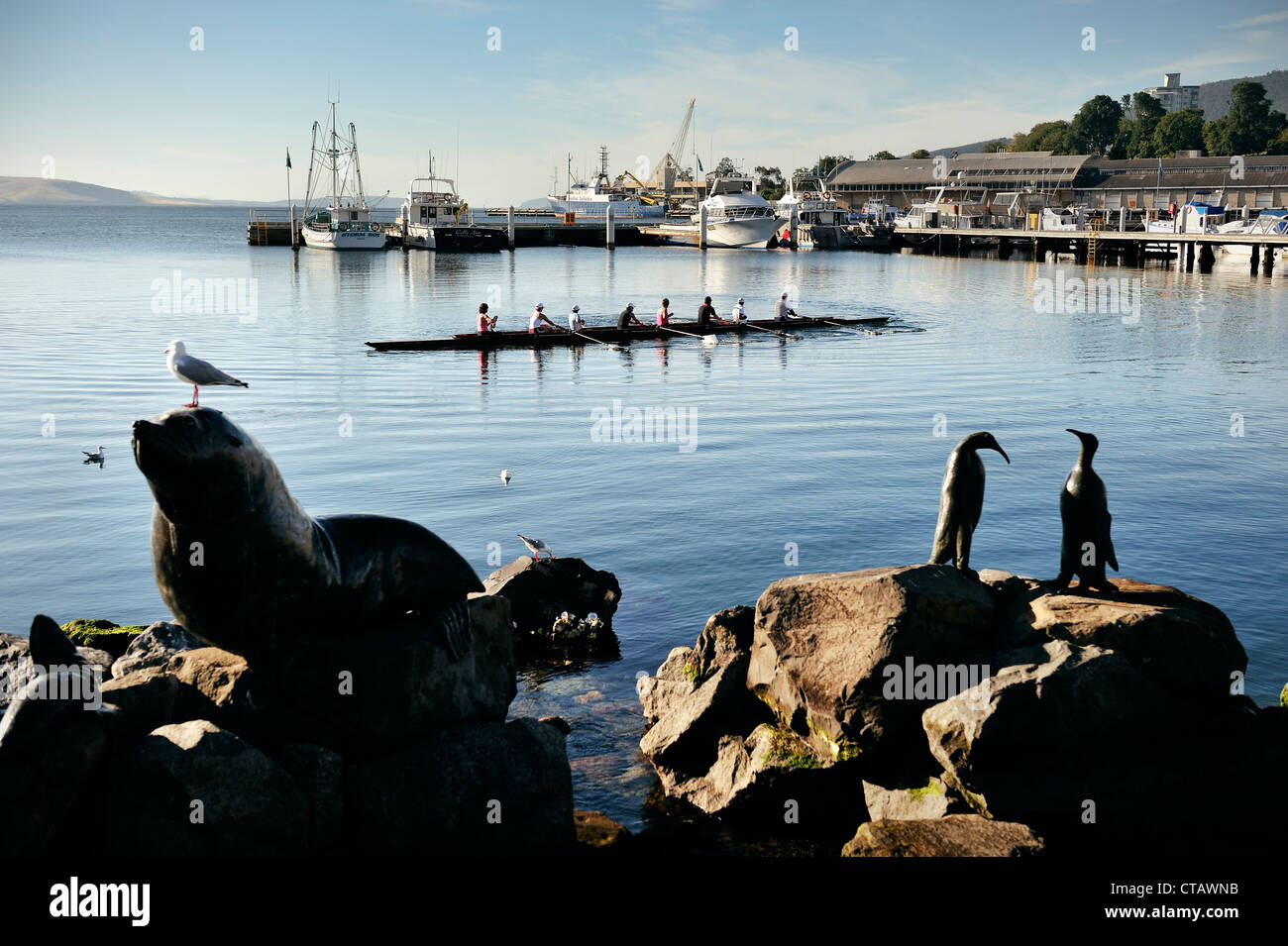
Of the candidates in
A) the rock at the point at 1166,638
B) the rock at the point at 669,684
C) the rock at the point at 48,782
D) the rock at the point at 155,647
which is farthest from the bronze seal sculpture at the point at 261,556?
the rock at the point at 1166,638

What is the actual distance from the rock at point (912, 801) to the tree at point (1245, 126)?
148 metres

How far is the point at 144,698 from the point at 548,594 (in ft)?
20.9

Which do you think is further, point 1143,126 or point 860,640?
point 1143,126

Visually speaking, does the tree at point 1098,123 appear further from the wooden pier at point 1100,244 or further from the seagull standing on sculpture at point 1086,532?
the seagull standing on sculpture at point 1086,532

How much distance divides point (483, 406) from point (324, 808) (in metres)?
20.7

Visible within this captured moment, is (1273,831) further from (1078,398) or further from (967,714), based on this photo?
(1078,398)

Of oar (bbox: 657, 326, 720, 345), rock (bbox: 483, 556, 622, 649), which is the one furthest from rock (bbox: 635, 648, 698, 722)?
oar (bbox: 657, 326, 720, 345)

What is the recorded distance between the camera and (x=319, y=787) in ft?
21.6

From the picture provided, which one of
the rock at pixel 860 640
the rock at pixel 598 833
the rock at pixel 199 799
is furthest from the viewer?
the rock at pixel 860 640

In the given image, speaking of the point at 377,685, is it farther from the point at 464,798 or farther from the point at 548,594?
the point at 548,594

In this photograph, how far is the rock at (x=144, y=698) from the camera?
648 centimetres

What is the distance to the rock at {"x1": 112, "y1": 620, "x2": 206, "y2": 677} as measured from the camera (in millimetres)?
8000

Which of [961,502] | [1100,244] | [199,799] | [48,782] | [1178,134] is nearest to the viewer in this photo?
[48,782]

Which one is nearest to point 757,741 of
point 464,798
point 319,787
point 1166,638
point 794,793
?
point 794,793
